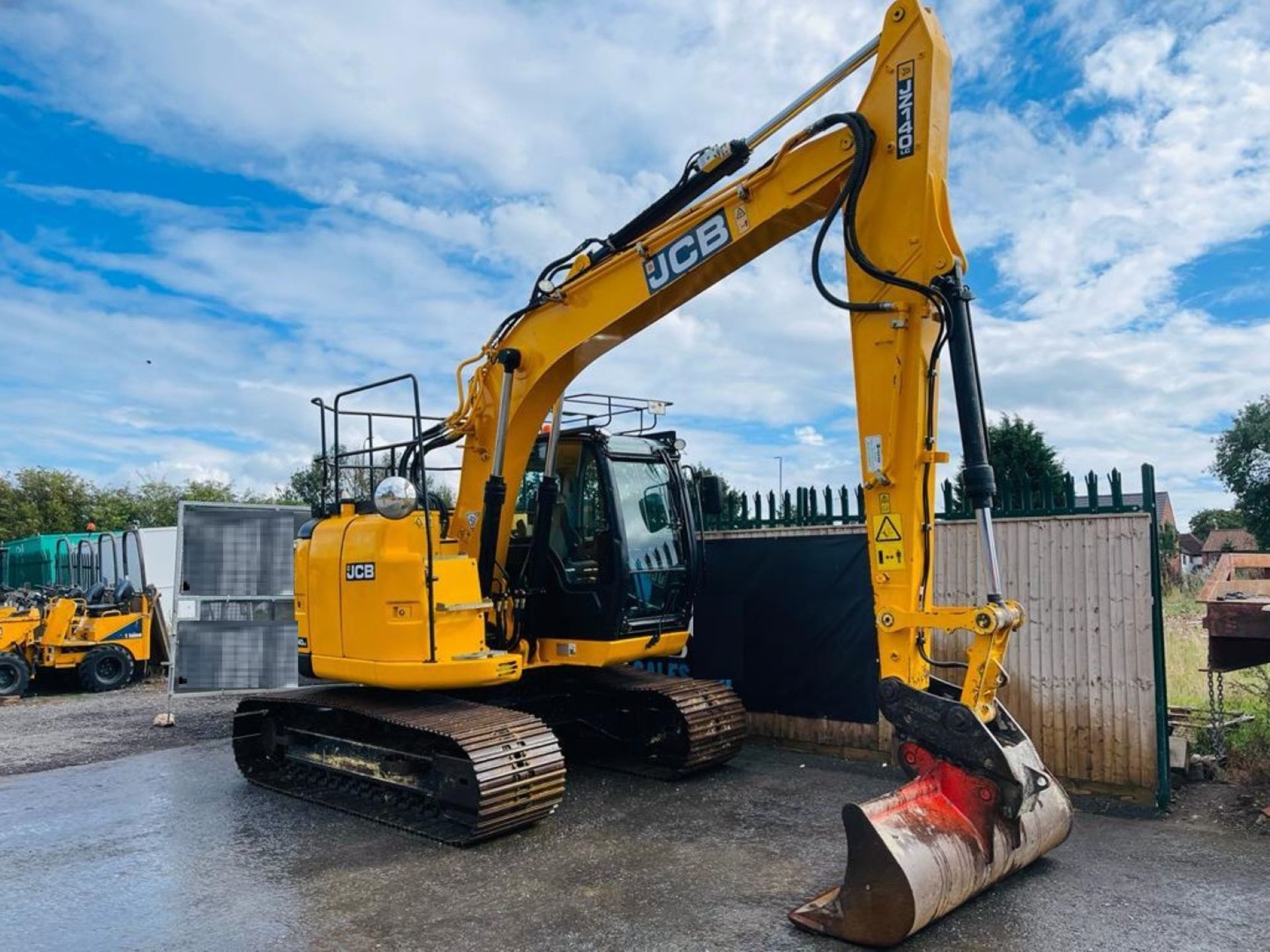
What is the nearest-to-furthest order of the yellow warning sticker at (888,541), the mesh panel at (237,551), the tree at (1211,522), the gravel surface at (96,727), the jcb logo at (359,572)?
1. the yellow warning sticker at (888,541)
2. the jcb logo at (359,572)
3. the gravel surface at (96,727)
4. the mesh panel at (237,551)
5. the tree at (1211,522)

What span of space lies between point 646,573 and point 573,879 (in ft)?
7.52

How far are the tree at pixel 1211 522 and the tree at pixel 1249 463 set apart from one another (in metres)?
6.76

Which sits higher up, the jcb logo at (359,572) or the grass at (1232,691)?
the jcb logo at (359,572)

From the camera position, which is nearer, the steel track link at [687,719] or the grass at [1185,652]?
the steel track link at [687,719]

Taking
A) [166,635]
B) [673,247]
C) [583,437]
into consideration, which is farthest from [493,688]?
[166,635]

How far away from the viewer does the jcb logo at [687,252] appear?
539cm

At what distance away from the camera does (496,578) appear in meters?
6.73

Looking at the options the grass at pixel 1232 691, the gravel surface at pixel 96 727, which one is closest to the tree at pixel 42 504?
the gravel surface at pixel 96 727

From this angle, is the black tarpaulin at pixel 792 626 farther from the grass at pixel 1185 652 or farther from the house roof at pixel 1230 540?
the house roof at pixel 1230 540

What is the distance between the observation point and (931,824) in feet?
13.5

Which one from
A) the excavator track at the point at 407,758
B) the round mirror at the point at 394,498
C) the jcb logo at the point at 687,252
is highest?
the jcb logo at the point at 687,252

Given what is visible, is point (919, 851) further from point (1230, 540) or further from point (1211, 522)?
point (1211, 522)

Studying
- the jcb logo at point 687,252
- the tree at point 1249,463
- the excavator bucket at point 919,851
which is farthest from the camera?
the tree at point 1249,463

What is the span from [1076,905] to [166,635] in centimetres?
1260
